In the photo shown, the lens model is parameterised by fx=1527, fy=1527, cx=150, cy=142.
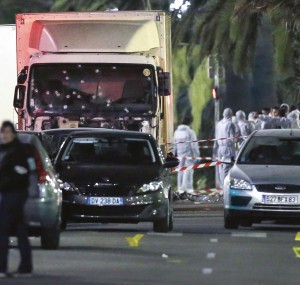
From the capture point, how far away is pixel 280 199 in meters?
22.8

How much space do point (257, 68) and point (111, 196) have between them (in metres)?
21.5

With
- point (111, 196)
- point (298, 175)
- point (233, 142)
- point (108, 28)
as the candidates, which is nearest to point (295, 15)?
point (233, 142)

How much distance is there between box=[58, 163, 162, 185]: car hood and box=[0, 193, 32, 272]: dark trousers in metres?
6.11

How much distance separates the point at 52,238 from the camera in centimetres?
1877

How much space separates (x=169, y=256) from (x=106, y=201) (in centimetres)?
327

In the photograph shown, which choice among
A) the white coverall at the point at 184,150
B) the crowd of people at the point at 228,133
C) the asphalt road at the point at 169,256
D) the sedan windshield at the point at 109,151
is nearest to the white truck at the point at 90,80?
the asphalt road at the point at 169,256

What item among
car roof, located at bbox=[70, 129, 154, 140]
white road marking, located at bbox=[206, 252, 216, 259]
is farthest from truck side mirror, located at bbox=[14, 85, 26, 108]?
white road marking, located at bbox=[206, 252, 216, 259]

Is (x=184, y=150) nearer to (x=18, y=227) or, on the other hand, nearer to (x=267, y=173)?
(x=267, y=173)

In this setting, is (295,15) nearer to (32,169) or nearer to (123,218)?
(123,218)

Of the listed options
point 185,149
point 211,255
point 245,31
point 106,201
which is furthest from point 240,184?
point 245,31

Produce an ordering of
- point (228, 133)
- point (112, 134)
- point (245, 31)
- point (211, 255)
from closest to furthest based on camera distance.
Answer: point (211, 255) → point (112, 134) → point (228, 133) → point (245, 31)

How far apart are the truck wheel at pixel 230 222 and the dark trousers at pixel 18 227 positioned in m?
8.06

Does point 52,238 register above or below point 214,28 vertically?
below

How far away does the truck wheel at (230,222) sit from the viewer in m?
23.2
